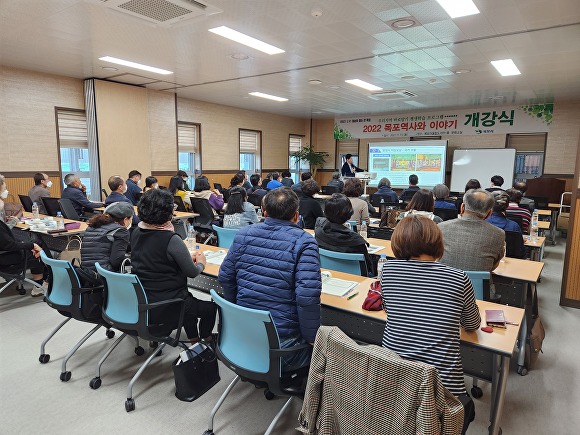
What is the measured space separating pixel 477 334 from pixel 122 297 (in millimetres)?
2000

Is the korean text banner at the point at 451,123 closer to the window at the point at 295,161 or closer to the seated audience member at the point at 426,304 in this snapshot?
the window at the point at 295,161

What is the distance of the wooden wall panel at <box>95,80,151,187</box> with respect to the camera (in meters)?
7.38

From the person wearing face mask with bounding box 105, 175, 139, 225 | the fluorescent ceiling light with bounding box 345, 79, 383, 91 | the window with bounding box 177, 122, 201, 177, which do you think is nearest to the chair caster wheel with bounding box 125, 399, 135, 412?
the person wearing face mask with bounding box 105, 175, 139, 225

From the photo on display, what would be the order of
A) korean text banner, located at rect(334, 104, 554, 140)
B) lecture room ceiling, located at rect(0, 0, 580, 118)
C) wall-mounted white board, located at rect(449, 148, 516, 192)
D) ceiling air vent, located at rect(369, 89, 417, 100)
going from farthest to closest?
wall-mounted white board, located at rect(449, 148, 516, 192)
korean text banner, located at rect(334, 104, 554, 140)
ceiling air vent, located at rect(369, 89, 417, 100)
lecture room ceiling, located at rect(0, 0, 580, 118)

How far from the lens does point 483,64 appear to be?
19.0 feet

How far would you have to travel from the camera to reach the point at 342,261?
9.39 feet

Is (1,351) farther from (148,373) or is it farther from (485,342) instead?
(485,342)

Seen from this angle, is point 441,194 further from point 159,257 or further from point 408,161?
point 408,161

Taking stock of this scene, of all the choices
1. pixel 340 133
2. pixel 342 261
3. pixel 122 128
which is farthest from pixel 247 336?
pixel 340 133

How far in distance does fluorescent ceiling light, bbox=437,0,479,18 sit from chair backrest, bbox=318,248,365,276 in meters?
2.66

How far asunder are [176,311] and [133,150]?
6.39m

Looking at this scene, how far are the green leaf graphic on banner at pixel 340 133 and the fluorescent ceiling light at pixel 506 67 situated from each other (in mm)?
6168

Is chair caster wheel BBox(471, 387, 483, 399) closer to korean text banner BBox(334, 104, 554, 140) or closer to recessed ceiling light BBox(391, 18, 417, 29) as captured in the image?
recessed ceiling light BBox(391, 18, 417, 29)

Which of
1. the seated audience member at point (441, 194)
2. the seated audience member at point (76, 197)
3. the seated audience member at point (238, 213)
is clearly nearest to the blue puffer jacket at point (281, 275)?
the seated audience member at point (238, 213)
